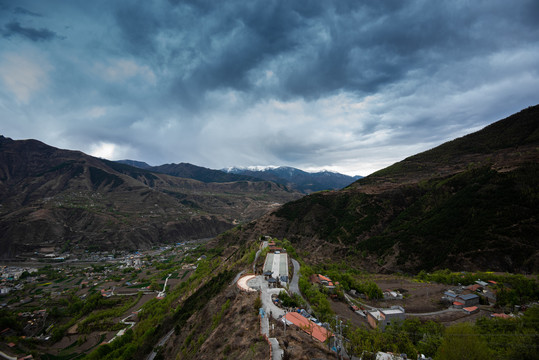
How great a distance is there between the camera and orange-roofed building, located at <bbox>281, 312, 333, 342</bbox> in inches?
697

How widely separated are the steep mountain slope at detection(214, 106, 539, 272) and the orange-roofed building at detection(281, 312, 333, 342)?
1723 inches

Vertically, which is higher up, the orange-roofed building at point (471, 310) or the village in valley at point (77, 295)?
the orange-roofed building at point (471, 310)

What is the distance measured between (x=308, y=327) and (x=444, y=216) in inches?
2263

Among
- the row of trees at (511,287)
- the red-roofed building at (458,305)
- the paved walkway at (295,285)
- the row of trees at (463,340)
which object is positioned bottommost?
the red-roofed building at (458,305)

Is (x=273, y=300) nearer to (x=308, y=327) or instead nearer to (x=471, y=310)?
(x=308, y=327)

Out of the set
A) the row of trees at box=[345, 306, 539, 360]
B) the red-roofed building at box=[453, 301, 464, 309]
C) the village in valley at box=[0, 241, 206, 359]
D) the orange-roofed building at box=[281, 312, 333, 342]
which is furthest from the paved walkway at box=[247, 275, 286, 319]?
the village in valley at box=[0, 241, 206, 359]

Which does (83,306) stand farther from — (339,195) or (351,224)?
(339,195)

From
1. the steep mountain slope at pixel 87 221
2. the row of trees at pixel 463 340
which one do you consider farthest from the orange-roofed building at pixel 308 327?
the steep mountain slope at pixel 87 221

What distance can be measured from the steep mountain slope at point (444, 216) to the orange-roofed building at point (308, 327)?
43.8 metres

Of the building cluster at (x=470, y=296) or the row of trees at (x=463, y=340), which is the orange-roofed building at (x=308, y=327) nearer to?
the row of trees at (x=463, y=340)

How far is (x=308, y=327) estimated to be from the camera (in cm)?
1866

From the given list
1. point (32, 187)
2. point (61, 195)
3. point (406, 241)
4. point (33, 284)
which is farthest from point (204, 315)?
point (32, 187)

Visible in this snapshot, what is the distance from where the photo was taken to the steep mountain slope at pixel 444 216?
43.7 metres

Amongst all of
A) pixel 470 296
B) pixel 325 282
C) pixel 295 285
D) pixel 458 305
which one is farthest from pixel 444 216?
pixel 295 285
